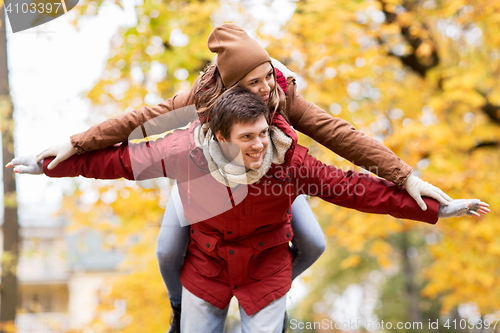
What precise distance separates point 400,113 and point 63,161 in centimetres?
541

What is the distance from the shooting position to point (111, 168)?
194cm

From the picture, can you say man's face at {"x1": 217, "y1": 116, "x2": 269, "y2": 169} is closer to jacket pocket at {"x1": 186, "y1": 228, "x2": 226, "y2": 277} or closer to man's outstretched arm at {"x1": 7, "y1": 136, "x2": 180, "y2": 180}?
man's outstretched arm at {"x1": 7, "y1": 136, "x2": 180, "y2": 180}

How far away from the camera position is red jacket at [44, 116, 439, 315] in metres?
1.88

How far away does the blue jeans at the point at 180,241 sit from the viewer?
213 cm

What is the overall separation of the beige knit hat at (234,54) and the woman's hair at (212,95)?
1.9 inches

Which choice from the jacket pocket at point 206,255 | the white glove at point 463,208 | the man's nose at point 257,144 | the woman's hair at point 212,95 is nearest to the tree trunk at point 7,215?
the jacket pocket at point 206,255

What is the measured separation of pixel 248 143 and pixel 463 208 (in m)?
0.93

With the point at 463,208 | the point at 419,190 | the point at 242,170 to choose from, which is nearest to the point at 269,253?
the point at 242,170

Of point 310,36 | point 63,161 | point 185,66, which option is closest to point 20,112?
point 185,66

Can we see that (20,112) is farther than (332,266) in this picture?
No

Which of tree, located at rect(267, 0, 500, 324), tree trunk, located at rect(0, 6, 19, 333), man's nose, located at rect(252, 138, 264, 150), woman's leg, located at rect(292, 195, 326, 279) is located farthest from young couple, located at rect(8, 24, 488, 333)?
tree trunk, located at rect(0, 6, 19, 333)

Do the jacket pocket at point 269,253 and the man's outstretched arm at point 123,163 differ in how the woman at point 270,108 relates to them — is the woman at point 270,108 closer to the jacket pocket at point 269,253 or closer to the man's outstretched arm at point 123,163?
the man's outstretched arm at point 123,163

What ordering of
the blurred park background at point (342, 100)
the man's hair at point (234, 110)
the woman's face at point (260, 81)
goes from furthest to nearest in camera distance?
the blurred park background at point (342, 100)
the woman's face at point (260, 81)
the man's hair at point (234, 110)

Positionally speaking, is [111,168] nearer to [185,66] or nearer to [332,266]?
[185,66]
